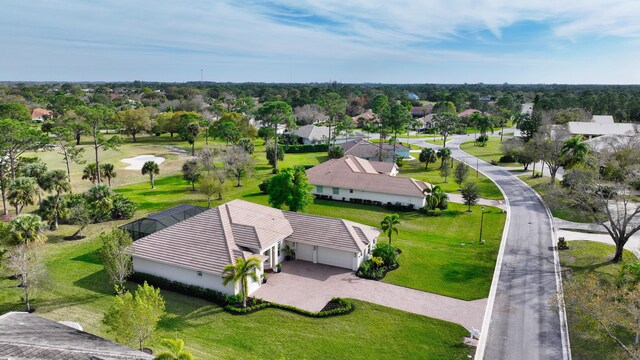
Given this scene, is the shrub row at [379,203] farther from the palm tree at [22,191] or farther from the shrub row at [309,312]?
the palm tree at [22,191]

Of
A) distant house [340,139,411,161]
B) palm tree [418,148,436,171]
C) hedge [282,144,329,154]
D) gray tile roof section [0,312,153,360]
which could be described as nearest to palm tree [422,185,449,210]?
palm tree [418,148,436,171]

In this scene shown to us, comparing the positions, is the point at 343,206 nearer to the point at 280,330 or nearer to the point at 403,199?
the point at 403,199

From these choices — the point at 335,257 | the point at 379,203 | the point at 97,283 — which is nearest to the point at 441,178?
the point at 379,203

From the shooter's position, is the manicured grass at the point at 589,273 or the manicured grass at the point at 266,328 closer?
the manicured grass at the point at 266,328

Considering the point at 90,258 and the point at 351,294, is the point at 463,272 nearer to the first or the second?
the point at 351,294

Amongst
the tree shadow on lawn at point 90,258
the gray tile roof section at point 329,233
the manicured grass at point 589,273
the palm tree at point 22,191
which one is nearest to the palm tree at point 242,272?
the gray tile roof section at point 329,233

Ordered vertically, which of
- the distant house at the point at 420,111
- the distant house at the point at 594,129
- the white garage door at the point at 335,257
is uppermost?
the distant house at the point at 420,111
